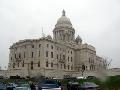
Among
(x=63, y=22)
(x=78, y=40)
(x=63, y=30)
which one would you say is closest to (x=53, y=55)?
(x=63, y=30)

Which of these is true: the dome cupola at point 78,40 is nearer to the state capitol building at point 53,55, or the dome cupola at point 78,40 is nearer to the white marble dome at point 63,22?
the state capitol building at point 53,55

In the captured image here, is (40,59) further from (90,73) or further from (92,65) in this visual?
(92,65)

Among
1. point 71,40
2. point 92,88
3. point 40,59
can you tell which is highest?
point 71,40

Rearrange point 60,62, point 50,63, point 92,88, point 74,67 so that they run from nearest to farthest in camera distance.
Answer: point 92,88
point 50,63
point 60,62
point 74,67

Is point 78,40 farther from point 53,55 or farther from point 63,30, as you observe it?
point 53,55

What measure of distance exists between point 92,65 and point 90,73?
1048 inches

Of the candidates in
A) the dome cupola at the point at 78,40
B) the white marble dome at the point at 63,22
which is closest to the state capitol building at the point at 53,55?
the white marble dome at the point at 63,22

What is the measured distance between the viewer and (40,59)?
299ft

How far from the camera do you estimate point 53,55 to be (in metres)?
93.7

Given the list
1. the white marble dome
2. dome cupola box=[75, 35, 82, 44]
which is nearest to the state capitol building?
the white marble dome

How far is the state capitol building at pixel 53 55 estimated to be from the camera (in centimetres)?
9112

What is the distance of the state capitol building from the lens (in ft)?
299

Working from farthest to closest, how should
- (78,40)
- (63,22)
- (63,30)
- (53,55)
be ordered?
(78,40), (63,22), (63,30), (53,55)

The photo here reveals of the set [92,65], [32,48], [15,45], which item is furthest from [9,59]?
[92,65]
